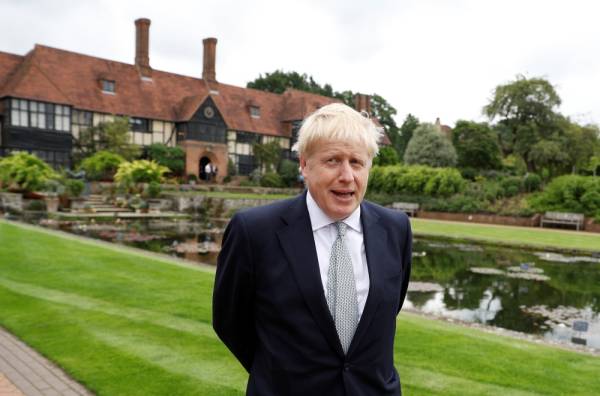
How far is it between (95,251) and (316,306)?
10.1 m

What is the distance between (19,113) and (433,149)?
29.7 m

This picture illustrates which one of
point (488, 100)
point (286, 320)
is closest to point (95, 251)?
point (286, 320)

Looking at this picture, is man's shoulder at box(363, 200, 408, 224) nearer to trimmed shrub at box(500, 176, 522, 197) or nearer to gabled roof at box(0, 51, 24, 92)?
trimmed shrub at box(500, 176, 522, 197)

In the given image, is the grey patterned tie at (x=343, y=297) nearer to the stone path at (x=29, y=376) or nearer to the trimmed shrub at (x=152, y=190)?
→ the stone path at (x=29, y=376)

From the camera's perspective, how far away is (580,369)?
5086 mm

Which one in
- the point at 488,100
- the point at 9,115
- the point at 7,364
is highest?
the point at 488,100

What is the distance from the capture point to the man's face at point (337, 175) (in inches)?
79.8

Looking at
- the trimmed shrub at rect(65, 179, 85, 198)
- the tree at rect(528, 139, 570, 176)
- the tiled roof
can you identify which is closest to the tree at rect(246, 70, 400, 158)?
the tiled roof

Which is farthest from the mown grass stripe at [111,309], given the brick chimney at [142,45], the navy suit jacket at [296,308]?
the brick chimney at [142,45]

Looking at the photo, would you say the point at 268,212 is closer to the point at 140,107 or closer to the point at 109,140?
the point at 109,140

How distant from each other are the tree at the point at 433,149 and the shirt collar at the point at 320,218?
39014 millimetres

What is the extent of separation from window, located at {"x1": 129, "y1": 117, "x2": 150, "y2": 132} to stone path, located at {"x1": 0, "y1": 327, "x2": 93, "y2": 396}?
3429 cm

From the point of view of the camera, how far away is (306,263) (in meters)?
2.01

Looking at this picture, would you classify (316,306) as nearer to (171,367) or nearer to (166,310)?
(171,367)
